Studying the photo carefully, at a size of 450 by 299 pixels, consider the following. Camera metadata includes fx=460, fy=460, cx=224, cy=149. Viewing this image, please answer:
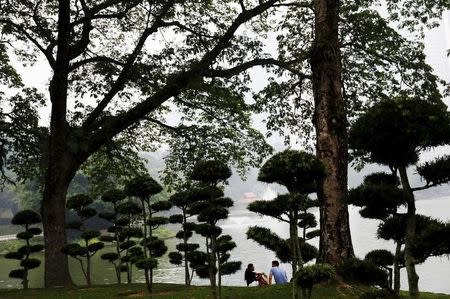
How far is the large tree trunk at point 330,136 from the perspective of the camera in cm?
1085

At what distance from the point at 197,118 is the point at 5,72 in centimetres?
958

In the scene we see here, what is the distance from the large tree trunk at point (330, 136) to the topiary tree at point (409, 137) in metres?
1.47

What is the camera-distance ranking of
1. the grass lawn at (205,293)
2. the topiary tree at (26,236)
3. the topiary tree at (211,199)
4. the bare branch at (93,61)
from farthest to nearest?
the topiary tree at (26,236), the bare branch at (93,61), the topiary tree at (211,199), the grass lawn at (205,293)

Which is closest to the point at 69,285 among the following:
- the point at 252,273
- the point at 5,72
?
the point at 252,273

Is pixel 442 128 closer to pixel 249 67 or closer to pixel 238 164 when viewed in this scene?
pixel 249 67

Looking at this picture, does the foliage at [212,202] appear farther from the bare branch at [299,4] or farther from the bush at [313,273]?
the bare branch at [299,4]

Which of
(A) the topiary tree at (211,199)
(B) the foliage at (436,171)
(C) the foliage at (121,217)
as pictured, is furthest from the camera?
(C) the foliage at (121,217)

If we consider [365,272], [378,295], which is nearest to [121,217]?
[378,295]

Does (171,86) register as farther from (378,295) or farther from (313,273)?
(378,295)

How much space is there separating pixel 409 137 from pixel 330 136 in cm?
234

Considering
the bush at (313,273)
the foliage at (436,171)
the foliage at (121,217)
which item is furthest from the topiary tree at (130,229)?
the foliage at (436,171)

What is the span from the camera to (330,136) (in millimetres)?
11180

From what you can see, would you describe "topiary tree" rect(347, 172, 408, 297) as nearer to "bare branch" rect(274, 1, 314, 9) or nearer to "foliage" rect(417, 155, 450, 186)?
"foliage" rect(417, 155, 450, 186)

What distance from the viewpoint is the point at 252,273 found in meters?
18.6
